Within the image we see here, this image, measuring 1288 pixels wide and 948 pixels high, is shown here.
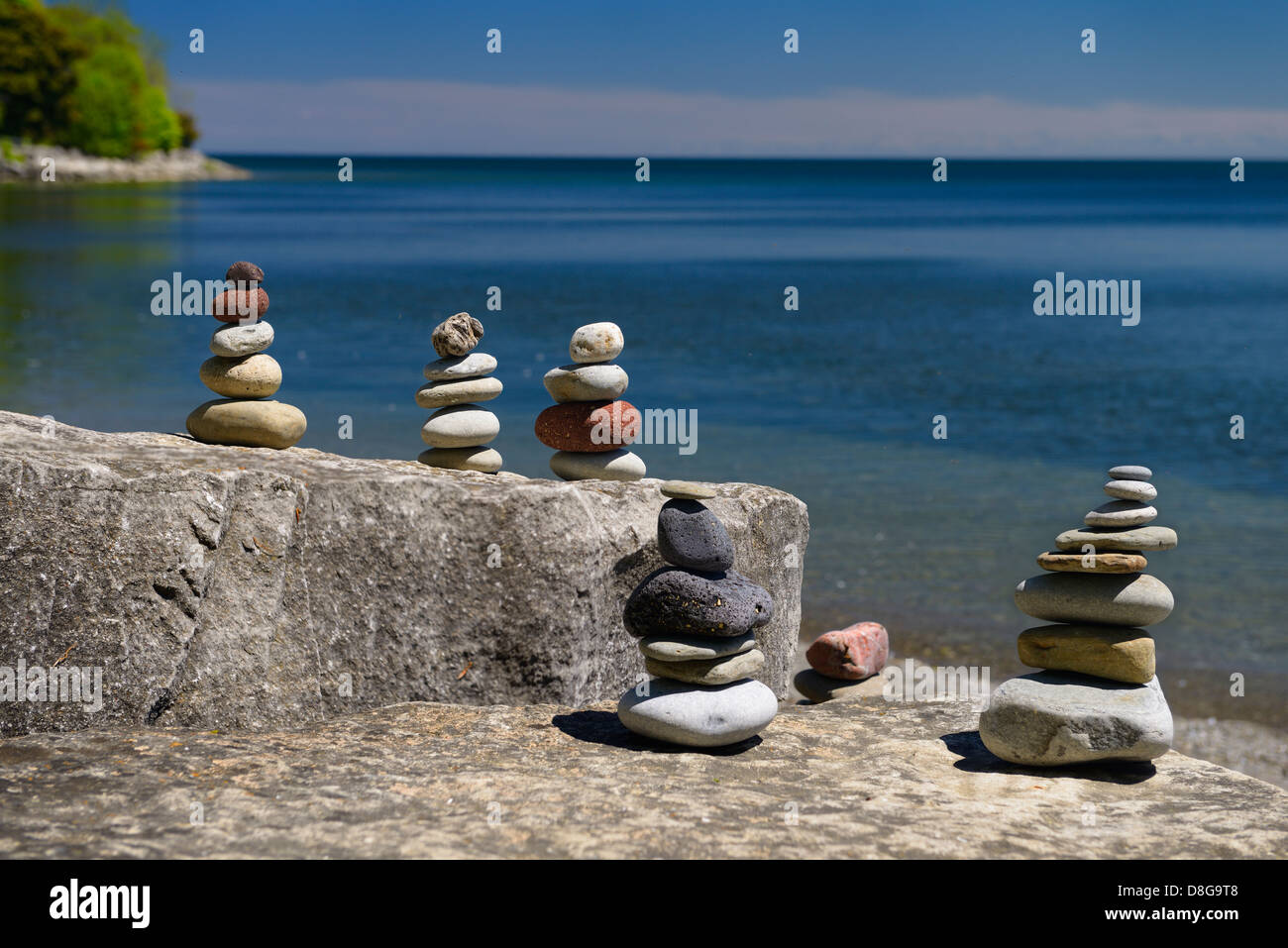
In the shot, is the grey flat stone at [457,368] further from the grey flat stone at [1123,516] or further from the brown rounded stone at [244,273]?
the grey flat stone at [1123,516]

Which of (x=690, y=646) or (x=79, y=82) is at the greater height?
(x=79, y=82)

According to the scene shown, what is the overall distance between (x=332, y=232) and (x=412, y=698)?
53.1 m

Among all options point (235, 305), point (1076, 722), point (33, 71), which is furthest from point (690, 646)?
point (33, 71)

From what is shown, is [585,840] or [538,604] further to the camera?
[538,604]

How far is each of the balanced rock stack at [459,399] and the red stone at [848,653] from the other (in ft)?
Result: 9.23

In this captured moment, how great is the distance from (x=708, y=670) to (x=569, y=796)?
1.15 meters

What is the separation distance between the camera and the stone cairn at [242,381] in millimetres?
7496

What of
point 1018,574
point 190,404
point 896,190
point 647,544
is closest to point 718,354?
point 190,404

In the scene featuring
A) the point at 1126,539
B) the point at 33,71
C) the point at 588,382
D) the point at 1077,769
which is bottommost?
the point at 1077,769

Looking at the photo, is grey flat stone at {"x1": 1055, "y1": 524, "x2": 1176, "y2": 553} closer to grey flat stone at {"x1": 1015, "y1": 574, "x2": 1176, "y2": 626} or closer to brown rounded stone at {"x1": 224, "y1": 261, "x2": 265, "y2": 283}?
grey flat stone at {"x1": 1015, "y1": 574, "x2": 1176, "y2": 626}

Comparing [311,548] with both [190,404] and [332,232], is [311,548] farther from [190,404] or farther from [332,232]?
[332,232]

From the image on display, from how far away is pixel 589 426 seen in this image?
7.81 metres

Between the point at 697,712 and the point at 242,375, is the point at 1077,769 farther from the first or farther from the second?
the point at 242,375

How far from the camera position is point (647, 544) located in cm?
691
